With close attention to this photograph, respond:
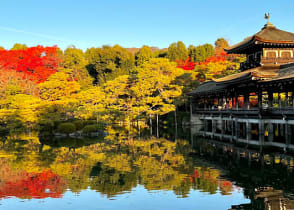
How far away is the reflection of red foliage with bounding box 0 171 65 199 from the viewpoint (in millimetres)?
12031

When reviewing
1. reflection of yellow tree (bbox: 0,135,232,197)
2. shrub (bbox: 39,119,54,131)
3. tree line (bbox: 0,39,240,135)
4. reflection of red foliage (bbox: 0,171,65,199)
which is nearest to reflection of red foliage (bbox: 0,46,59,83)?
tree line (bbox: 0,39,240,135)

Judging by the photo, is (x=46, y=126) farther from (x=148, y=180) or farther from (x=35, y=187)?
(x=148, y=180)

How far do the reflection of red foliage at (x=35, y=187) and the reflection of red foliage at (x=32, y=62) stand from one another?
47405mm

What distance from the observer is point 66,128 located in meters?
34.4

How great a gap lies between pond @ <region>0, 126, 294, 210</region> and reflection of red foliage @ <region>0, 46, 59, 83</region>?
41141 millimetres

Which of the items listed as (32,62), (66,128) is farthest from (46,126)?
(32,62)

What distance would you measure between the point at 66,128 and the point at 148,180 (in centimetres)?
2308

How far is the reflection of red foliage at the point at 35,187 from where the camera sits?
474 inches

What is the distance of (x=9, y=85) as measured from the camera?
4012 centimetres

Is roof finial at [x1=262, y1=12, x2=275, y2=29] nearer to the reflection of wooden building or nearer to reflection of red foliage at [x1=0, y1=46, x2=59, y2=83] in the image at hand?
the reflection of wooden building

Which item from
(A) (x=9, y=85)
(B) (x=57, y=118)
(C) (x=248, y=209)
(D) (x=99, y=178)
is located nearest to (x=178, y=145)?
(D) (x=99, y=178)

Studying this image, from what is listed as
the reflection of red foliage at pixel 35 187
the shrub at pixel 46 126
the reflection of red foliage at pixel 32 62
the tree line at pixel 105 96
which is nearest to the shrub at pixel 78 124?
the tree line at pixel 105 96

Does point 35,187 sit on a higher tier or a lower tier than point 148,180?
lower

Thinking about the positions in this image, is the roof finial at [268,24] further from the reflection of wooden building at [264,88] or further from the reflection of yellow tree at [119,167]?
the reflection of yellow tree at [119,167]
